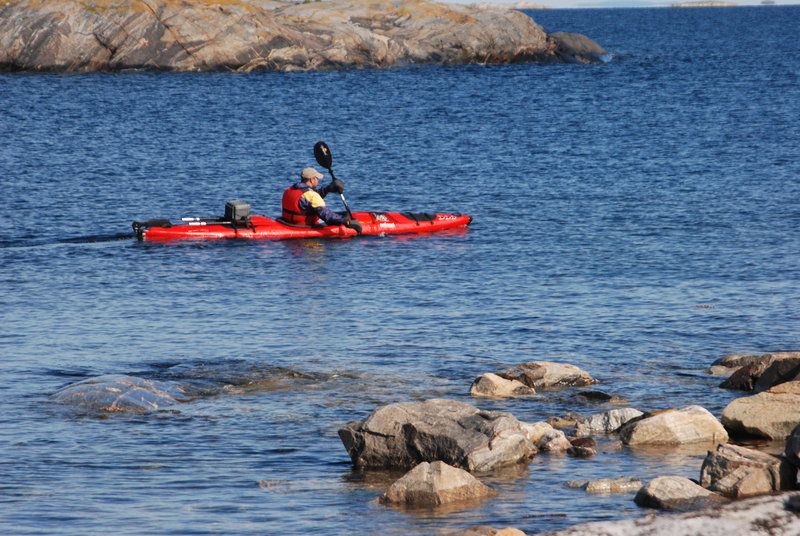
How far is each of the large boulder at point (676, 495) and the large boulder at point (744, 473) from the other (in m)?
0.22

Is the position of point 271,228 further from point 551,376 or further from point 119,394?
point 551,376

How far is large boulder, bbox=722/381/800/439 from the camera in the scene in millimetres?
12422

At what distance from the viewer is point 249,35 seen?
7619 cm

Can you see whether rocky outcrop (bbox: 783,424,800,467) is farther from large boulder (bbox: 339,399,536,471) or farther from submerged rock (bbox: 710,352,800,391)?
submerged rock (bbox: 710,352,800,391)

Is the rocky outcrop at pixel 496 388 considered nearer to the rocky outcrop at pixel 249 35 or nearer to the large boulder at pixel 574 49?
the rocky outcrop at pixel 249 35

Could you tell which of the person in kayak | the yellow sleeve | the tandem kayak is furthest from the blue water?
the yellow sleeve

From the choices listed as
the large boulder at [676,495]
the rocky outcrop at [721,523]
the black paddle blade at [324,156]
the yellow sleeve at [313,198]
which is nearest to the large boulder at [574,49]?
the black paddle blade at [324,156]

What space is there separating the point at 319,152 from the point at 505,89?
1643 inches

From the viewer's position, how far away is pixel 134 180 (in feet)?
118

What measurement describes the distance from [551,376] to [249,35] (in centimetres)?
6472

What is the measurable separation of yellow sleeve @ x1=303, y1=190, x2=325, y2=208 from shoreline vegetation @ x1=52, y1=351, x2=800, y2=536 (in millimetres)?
12217

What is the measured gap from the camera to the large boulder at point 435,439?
11.6 meters

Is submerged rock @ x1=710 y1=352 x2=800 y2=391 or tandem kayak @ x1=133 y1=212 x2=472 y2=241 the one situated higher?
tandem kayak @ x1=133 y1=212 x2=472 y2=241

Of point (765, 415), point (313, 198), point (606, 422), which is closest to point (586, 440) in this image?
point (606, 422)
